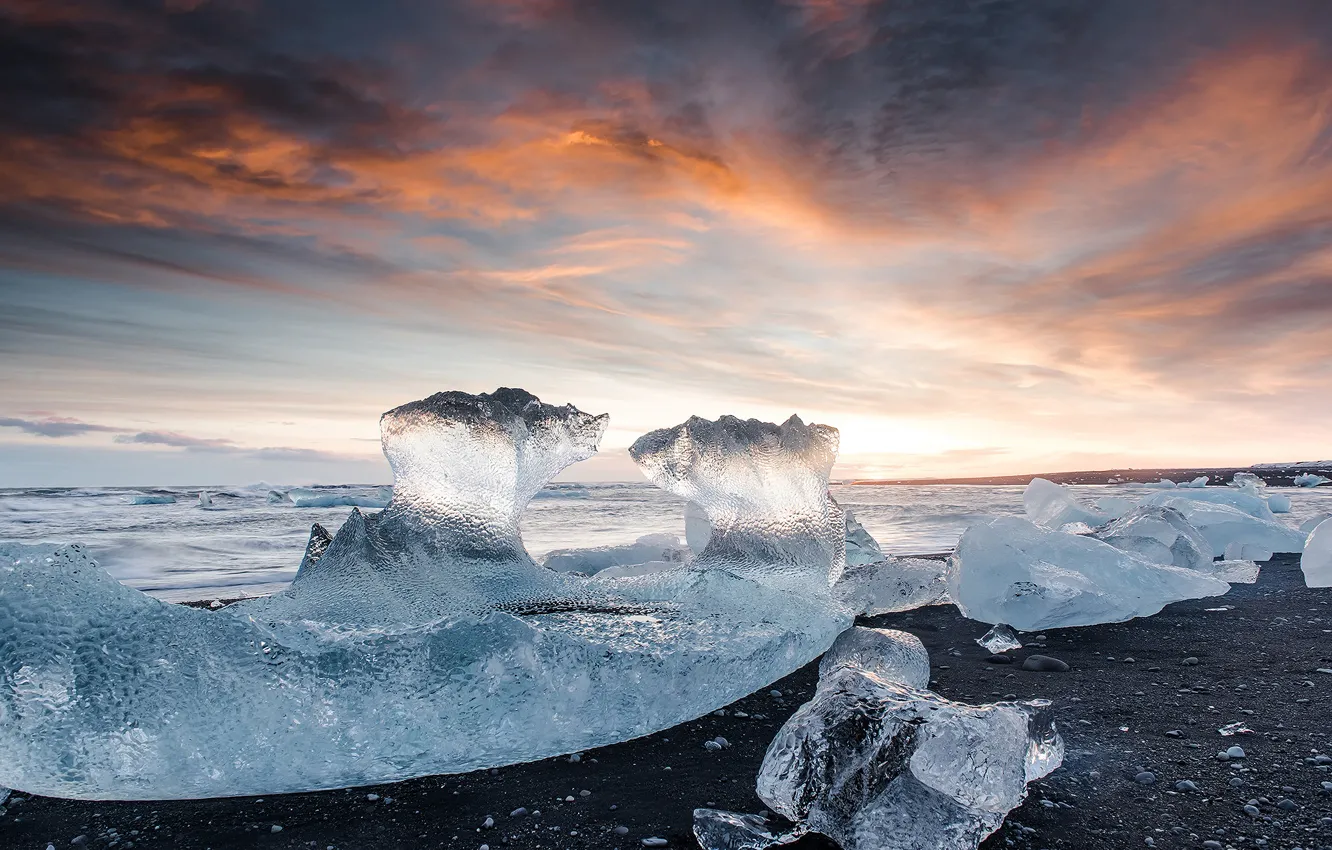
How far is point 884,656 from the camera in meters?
2.86

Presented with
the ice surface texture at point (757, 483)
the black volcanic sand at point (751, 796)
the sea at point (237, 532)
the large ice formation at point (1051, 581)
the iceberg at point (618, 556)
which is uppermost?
the ice surface texture at point (757, 483)

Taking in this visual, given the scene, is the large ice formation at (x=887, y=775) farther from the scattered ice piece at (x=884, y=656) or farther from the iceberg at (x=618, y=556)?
the iceberg at (x=618, y=556)

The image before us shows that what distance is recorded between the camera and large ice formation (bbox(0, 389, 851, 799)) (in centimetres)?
188

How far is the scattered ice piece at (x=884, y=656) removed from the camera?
2.84m

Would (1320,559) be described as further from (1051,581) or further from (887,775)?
(887,775)

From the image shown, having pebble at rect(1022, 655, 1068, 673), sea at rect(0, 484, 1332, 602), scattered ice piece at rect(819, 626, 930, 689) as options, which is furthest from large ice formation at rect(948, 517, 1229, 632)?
sea at rect(0, 484, 1332, 602)

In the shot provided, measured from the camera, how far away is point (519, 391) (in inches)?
143

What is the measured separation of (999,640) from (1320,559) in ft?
10.8

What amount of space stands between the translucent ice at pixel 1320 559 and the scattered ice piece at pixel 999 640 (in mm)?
3046

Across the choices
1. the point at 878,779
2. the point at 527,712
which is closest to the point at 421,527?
the point at 527,712

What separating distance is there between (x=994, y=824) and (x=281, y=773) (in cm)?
178

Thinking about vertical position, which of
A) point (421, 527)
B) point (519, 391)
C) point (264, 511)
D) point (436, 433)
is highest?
point (519, 391)

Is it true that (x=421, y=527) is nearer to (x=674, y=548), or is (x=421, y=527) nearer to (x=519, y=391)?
(x=519, y=391)

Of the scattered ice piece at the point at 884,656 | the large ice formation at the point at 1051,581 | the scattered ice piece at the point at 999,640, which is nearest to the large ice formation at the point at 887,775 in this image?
the scattered ice piece at the point at 884,656
